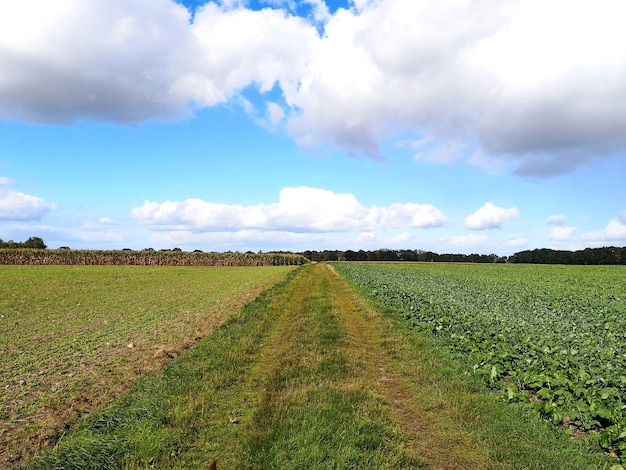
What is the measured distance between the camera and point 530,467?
5289 mm

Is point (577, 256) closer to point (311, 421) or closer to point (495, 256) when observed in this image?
point (495, 256)

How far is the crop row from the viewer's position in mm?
81562

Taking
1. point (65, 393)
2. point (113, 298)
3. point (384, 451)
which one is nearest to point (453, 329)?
point (384, 451)

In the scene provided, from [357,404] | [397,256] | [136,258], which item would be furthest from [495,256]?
[357,404]

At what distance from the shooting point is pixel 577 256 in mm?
108438

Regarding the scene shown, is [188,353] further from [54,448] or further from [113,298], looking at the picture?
[113,298]

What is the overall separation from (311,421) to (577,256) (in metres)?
126

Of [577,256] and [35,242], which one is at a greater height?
[35,242]

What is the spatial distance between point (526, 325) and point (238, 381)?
11092 millimetres

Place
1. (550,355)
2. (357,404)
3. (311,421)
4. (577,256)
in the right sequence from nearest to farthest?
(311,421), (357,404), (550,355), (577,256)

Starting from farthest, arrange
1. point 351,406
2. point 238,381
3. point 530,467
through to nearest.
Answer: point 238,381, point 351,406, point 530,467

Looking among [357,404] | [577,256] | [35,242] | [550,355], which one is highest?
[35,242]

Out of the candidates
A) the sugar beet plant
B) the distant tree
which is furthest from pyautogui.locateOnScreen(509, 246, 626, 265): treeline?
the distant tree

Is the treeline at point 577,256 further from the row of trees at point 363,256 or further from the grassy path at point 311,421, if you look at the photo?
the grassy path at point 311,421
